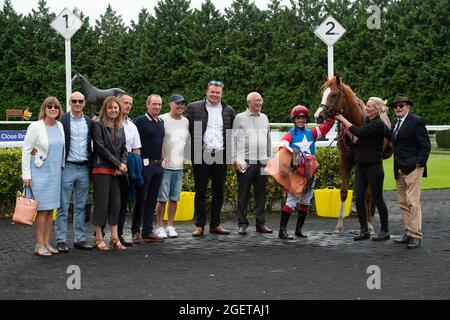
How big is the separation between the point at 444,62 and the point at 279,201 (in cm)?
2390

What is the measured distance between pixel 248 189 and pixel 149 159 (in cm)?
161

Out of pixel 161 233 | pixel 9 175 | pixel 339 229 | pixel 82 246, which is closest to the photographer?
pixel 82 246

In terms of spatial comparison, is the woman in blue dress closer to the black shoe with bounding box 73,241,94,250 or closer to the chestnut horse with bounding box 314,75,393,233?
the black shoe with bounding box 73,241,94,250

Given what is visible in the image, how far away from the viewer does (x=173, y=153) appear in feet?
29.1

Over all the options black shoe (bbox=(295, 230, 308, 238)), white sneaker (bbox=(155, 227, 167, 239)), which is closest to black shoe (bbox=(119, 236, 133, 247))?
white sneaker (bbox=(155, 227, 167, 239))

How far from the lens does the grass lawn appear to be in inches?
603

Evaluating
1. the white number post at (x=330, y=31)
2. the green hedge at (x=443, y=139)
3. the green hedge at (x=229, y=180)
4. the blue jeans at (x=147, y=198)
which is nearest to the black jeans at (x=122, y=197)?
the blue jeans at (x=147, y=198)

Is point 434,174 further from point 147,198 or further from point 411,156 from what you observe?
point 147,198

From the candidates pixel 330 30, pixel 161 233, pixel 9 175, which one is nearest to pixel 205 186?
pixel 161 233

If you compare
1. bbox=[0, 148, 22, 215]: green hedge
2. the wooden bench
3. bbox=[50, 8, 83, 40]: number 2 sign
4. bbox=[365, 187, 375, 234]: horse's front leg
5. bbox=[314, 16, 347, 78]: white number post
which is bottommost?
bbox=[365, 187, 375, 234]: horse's front leg

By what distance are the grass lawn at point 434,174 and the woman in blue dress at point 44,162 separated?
29.6 feet

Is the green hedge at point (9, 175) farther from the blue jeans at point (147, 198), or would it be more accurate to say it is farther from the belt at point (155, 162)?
the belt at point (155, 162)

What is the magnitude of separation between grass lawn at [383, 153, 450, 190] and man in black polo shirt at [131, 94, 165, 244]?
771 cm

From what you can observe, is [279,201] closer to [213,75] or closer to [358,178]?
[358,178]
